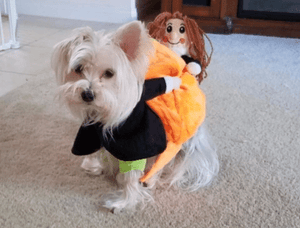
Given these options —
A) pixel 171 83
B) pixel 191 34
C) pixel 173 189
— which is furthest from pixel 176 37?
pixel 173 189

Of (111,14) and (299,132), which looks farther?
(111,14)

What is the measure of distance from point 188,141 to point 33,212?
0.47 meters

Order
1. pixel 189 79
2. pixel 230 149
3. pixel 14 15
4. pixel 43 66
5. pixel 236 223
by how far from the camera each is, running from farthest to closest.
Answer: pixel 14 15 → pixel 43 66 → pixel 230 149 → pixel 189 79 → pixel 236 223

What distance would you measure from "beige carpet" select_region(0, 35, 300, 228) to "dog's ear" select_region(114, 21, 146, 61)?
429 millimetres

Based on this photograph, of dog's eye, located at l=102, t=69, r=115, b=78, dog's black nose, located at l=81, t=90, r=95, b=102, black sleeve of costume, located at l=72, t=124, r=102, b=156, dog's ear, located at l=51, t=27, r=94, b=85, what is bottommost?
black sleeve of costume, located at l=72, t=124, r=102, b=156

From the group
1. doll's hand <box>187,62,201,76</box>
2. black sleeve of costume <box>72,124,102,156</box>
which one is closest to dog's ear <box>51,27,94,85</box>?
black sleeve of costume <box>72,124,102,156</box>

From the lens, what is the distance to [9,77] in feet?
5.88

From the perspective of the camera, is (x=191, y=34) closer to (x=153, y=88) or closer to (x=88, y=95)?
(x=153, y=88)

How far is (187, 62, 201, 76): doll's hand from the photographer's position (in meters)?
1.06

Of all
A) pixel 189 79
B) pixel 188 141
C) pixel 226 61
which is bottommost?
pixel 226 61

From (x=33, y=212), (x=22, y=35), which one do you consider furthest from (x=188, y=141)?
(x=22, y=35)

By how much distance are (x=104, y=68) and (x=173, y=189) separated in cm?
45

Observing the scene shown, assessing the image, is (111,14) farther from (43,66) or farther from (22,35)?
(43,66)

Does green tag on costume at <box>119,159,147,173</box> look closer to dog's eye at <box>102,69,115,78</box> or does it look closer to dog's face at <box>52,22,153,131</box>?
dog's face at <box>52,22,153,131</box>
